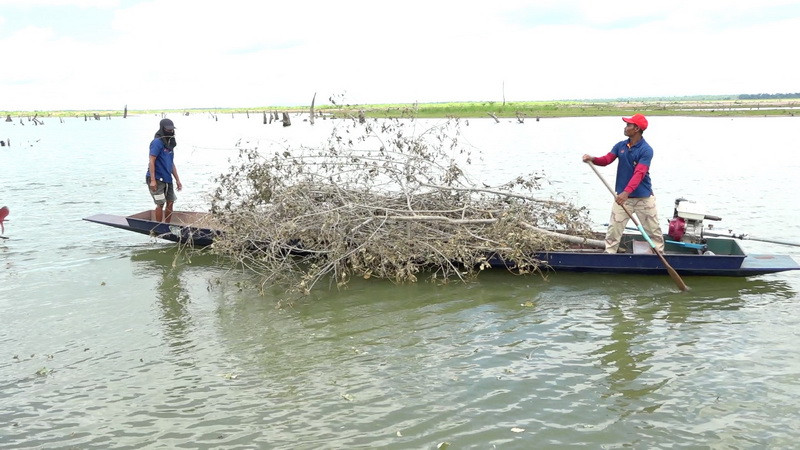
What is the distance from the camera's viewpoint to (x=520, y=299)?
8969mm

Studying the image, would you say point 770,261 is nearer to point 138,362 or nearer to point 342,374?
point 342,374

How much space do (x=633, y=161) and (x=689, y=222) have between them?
163 centimetres

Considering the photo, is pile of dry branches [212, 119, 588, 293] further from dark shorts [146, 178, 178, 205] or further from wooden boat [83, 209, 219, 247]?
dark shorts [146, 178, 178, 205]

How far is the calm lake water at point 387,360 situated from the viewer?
5.52m

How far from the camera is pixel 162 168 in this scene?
1139cm

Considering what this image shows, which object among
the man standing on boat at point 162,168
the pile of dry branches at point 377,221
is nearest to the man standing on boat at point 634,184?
the pile of dry branches at point 377,221

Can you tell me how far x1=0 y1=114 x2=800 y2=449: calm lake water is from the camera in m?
5.52

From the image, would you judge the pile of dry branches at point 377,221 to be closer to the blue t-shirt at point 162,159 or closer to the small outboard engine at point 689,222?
the blue t-shirt at point 162,159

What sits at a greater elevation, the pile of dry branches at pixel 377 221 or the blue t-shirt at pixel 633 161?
the blue t-shirt at pixel 633 161

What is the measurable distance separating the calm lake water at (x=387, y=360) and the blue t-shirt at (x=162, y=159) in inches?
60.5

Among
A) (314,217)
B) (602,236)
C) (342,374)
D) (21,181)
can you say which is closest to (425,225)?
(314,217)

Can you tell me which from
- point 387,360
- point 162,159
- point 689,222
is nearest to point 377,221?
point 387,360

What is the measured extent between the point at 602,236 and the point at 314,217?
498cm

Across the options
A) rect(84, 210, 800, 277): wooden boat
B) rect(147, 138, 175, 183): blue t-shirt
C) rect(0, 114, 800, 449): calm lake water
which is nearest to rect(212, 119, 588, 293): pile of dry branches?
rect(84, 210, 800, 277): wooden boat
